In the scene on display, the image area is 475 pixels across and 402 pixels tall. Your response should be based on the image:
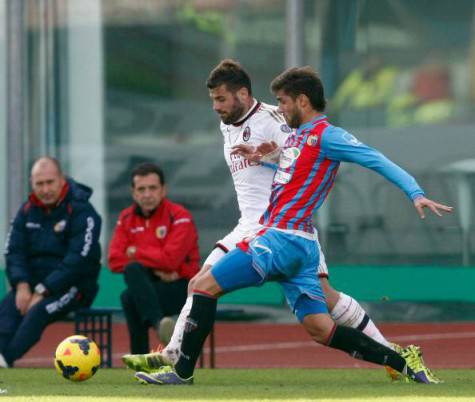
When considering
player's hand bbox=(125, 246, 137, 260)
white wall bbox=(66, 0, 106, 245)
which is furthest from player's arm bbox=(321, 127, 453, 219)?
white wall bbox=(66, 0, 106, 245)

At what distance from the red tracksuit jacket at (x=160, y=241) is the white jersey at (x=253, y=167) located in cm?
167

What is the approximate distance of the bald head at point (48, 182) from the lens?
1089 centimetres

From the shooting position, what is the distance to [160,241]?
35.5 ft

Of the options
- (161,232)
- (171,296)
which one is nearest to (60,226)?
(161,232)

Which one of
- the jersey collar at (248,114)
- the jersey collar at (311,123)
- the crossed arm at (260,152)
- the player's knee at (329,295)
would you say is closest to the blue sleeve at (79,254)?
the jersey collar at (248,114)

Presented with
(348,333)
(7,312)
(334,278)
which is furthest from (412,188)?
(334,278)

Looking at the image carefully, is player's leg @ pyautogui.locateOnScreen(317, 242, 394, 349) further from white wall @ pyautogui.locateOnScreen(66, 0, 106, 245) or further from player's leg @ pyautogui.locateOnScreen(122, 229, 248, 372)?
white wall @ pyautogui.locateOnScreen(66, 0, 106, 245)

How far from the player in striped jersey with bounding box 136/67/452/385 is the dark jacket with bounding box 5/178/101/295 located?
248 centimetres

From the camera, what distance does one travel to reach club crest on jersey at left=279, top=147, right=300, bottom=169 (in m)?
8.33

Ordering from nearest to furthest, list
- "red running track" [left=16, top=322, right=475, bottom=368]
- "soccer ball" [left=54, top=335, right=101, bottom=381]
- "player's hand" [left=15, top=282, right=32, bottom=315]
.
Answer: "soccer ball" [left=54, top=335, right=101, bottom=381], "player's hand" [left=15, top=282, right=32, bottom=315], "red running track" [left=16, top=322, right=475, bottom=368]

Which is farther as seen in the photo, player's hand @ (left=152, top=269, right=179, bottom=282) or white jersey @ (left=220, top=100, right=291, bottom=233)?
player's hand @ (left=152, top=269, right=179, bottom=282)

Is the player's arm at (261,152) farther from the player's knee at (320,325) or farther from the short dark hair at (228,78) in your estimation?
the player's knee at (320,325)

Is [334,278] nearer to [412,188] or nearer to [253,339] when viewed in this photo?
[253,339]

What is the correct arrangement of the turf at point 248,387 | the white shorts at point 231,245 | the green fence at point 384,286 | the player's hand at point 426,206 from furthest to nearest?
the green fence at point 384,286 < the white shorts at point 231,245 < the turf at point 248,387 < the player's hand at point 426,206
